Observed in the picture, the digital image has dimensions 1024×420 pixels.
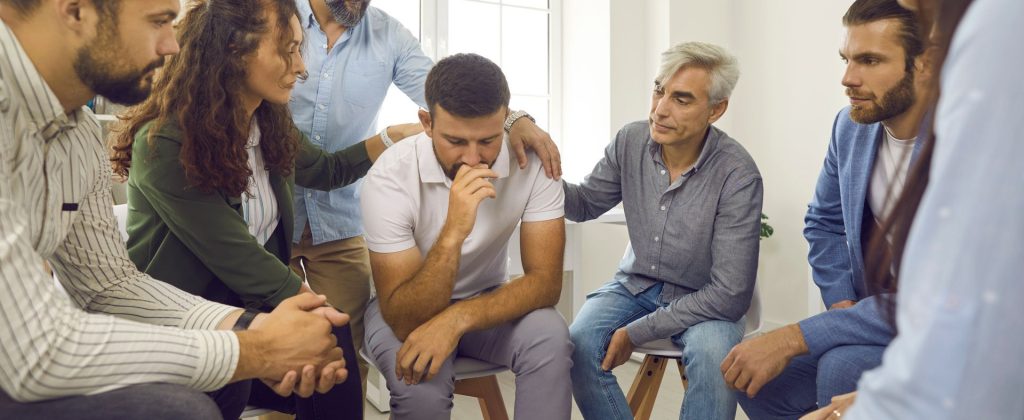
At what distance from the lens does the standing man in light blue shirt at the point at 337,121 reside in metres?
2.15

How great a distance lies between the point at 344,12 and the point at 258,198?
2.10 ft

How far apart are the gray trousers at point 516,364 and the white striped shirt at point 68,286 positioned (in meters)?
0.46

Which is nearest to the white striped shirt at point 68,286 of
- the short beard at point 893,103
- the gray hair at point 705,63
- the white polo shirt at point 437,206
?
the white polo shirt at point 437,206

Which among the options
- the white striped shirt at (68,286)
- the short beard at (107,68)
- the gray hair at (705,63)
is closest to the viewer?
the white striped shirt at (68,286)

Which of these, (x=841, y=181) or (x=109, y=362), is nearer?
(x=109, y=362)

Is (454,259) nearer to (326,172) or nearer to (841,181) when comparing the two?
(326,172)

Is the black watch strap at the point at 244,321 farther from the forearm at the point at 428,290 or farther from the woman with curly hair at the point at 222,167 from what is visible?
the forearm at the point at 428,290

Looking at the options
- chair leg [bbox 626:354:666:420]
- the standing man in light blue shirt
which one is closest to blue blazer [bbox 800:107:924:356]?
chair leg [bbox 626:354:666:420]

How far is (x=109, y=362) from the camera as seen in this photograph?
1047 millimetres

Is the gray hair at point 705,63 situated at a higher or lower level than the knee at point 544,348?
higher

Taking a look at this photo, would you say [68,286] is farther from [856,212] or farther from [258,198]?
[856,212]

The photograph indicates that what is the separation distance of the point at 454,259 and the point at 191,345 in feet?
2.31

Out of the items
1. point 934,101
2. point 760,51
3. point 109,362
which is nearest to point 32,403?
point 109,362

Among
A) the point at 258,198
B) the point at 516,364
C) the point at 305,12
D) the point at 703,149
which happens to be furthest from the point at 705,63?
the point at 258,198
